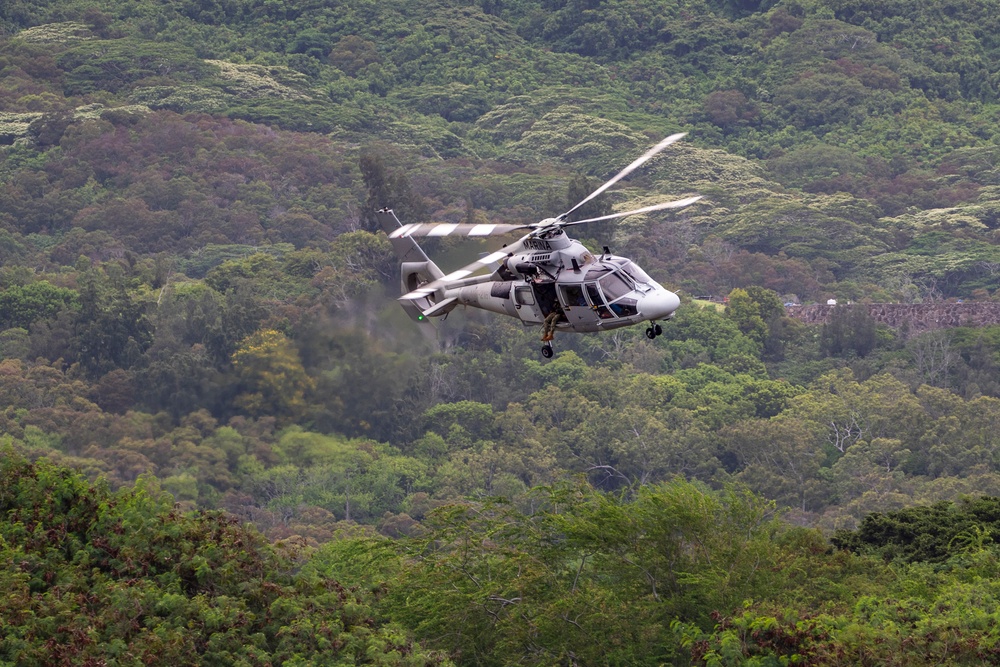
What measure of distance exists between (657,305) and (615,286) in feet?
3.84

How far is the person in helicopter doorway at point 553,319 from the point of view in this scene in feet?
130

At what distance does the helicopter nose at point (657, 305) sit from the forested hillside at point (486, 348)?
5901 millimetres

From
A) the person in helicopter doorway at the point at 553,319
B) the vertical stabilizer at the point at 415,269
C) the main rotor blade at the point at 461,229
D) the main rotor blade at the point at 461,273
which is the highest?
the main rotor blade at the point at 461,229

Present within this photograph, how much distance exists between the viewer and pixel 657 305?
125 feet

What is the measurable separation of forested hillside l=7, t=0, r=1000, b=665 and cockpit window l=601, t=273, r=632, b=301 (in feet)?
21.6

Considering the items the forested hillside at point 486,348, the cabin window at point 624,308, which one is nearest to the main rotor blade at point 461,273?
the cabin window at point 624,308

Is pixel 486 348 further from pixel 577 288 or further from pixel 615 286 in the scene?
pixel 615 286

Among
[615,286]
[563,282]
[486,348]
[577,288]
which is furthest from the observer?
[486,348]

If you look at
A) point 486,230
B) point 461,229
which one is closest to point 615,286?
point 486,230

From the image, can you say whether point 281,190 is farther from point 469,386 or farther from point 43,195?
point 469,386

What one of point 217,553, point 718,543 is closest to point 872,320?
point 718,543

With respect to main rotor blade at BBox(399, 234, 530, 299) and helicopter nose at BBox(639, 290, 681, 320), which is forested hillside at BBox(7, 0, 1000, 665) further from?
helicopter nose at BBox(639, 290, 681, 320)

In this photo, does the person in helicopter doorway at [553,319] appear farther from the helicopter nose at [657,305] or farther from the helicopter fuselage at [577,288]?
the helicopter nose at [657,305]

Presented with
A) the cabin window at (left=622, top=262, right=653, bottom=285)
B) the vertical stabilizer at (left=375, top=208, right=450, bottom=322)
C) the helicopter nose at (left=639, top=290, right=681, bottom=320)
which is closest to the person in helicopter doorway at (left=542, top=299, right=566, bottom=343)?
the cabin window at (left=622, top=262, right=653, bottom=285)
